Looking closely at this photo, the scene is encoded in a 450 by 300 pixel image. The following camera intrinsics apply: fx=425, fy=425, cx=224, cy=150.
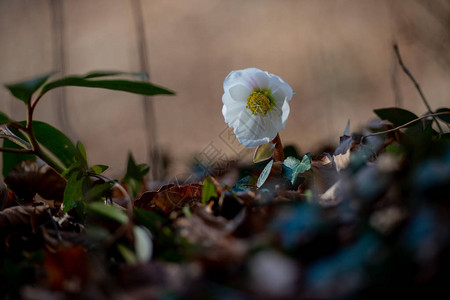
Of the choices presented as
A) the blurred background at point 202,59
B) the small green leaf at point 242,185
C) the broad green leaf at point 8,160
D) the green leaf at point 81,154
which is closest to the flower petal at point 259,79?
the small green leaf at point 242,185

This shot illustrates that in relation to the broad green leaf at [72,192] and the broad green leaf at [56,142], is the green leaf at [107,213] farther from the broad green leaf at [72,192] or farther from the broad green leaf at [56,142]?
the broad green leaf at [56,142]

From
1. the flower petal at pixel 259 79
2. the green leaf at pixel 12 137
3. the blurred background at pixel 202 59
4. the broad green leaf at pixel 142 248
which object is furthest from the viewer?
the blurred background at pixel 202 59

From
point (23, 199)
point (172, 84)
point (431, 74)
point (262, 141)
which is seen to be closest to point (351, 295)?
point (262, 141)

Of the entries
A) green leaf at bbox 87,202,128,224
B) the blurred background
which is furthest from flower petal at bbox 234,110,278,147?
the blurred background

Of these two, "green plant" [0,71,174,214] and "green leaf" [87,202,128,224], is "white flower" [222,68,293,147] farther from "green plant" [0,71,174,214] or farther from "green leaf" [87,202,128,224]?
"green leaf" [87,202,128,224]

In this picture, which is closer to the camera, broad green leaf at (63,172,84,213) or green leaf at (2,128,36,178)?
broad green leaf at (63,172,84,213)
